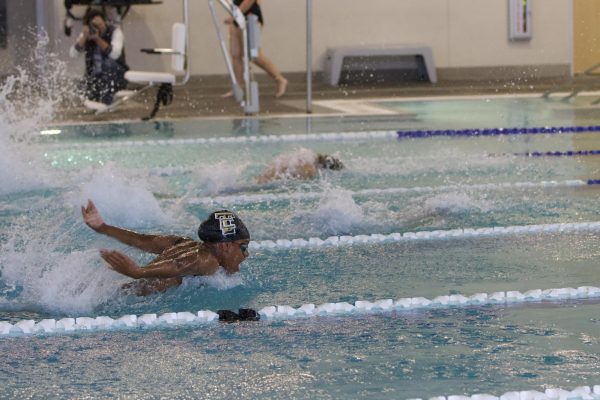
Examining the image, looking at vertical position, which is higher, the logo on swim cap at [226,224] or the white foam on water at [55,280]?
the logo on swim cap at [226,224]

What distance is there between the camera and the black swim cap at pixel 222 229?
12.1 feet

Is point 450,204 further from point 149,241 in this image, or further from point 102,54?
point 102,54

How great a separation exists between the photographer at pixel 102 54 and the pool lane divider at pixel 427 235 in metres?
6.37

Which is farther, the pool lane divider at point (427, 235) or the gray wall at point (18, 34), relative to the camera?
the gray wall at point (18, 34)

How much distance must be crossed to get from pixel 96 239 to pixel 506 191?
7.68 feet

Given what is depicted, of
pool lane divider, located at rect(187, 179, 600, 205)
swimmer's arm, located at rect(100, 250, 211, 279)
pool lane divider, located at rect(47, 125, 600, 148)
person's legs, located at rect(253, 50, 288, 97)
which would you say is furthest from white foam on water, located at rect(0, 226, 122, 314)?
person's legs, located at rect(253, 50, 288, 97)

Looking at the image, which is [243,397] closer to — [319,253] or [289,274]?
[289,274]

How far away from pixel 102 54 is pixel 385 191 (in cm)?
569

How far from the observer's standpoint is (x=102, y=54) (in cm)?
1098

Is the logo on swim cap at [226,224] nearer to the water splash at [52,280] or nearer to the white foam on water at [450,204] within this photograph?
the water splash at [52,280]

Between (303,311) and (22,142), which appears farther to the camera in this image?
(22,142)

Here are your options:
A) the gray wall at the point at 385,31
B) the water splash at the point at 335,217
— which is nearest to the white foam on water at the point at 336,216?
the water splash at the point at 335,217

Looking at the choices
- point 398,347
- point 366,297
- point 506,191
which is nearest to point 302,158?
point 506,191

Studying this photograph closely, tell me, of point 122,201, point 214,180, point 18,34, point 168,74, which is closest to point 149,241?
point 122,201
